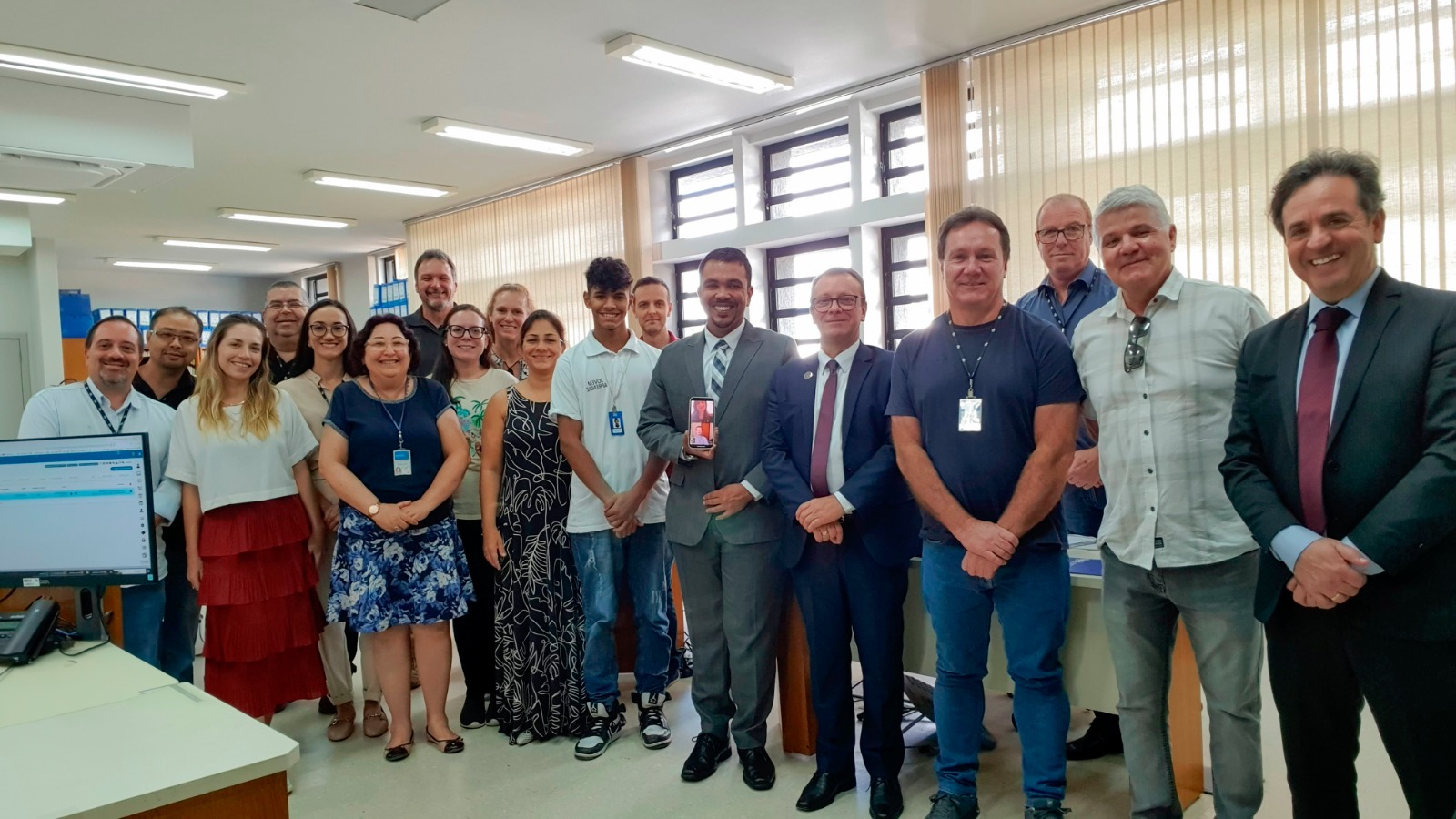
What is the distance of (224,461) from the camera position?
9.74 feet

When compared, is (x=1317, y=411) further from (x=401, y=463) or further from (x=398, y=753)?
(x=398, y=753)

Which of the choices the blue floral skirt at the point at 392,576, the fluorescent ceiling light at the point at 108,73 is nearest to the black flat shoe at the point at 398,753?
the blue floral skirt at the point at 392,576

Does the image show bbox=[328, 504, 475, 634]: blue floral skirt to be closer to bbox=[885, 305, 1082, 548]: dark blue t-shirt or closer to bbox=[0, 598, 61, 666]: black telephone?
bbox=[0, 598, 61, 666]: black telephone

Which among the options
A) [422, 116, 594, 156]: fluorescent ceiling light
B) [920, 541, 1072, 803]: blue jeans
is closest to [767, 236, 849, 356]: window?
[422, 116, 594, 156]: fluorescent ceiling light

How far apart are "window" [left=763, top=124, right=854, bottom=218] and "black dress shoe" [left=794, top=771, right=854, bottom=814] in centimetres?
504

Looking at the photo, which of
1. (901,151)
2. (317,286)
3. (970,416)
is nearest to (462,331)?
(970,416)

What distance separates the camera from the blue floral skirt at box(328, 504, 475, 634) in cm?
306

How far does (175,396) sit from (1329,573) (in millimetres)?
3953

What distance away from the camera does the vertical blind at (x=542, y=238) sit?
27.6 ft

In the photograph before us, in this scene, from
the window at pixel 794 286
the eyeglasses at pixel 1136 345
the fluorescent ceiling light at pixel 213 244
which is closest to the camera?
the eyeglasses at pixel 1136 345

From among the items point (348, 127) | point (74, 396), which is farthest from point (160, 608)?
point (348, 127)

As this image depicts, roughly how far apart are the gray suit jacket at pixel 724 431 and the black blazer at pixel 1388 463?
1408 millimetres

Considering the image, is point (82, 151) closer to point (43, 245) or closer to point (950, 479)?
point (43, 245)

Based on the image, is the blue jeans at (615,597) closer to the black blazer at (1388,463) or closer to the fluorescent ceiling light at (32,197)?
the black blazer at (1388,463)
